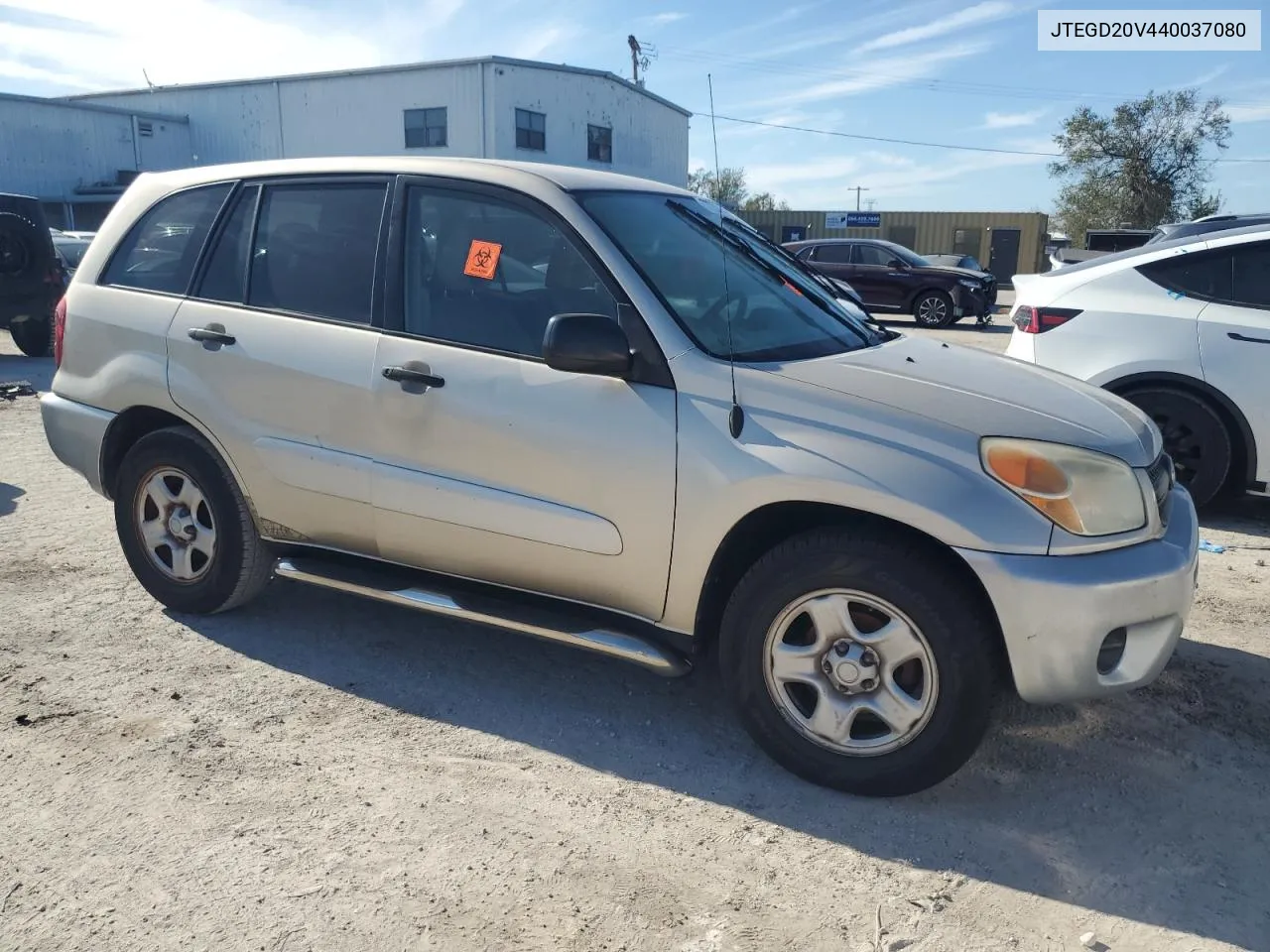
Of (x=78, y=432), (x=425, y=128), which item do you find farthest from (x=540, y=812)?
(x=425, y=128)

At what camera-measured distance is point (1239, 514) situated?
595cm

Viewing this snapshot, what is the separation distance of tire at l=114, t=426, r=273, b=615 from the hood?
2323mm

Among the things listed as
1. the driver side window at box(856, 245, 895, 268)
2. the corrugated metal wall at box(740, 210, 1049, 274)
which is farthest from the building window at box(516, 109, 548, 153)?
the driver side window at box(856, 245, 895, 268)

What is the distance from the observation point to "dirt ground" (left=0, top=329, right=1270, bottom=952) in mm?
2412

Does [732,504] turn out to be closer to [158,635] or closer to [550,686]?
[550,686]

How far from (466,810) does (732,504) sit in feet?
3.86

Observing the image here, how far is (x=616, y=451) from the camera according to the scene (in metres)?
3.05

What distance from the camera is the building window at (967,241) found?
36.5 metres

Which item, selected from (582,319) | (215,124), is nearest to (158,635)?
(582,319)

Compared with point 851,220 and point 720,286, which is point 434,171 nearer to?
point 720,286

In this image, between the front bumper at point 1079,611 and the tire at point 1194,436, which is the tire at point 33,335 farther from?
the front bumper at point 1079,611

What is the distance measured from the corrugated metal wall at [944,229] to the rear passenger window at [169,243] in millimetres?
32308

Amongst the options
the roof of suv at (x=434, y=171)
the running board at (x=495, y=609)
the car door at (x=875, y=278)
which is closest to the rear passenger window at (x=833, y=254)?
the car door at (x=875, y=278)

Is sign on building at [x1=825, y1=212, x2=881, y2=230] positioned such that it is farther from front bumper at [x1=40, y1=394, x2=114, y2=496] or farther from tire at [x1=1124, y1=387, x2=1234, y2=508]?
front bumper at [x1=40, y1=394, x2=114, y2=496]
